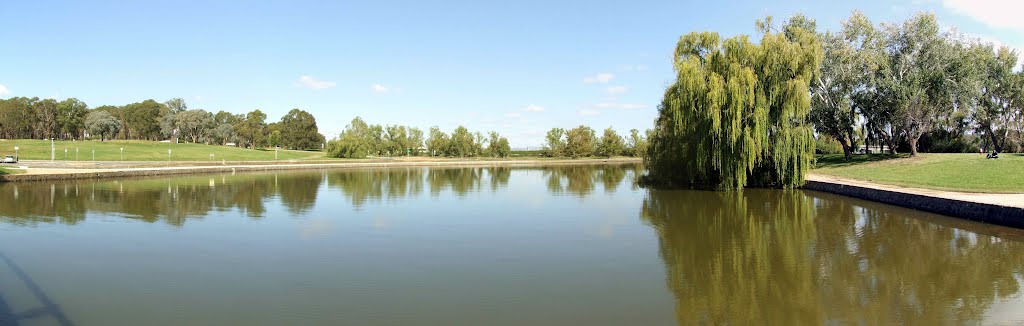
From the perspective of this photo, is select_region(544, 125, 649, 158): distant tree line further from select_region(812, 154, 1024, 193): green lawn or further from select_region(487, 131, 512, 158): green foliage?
select_region(812, 154, 1024, 193): green lawn

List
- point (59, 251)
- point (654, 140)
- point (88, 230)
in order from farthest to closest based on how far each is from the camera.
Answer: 1. point (654, 140)
2. point (88, 230)
3. point (59, 251)

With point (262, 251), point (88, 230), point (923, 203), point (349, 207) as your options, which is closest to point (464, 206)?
point (349, 207)

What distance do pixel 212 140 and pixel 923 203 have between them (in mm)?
114050

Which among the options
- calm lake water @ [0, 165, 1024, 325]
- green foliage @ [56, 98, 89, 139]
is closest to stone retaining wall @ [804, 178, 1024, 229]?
calm lake water @ [0, 165, 1024, 325]

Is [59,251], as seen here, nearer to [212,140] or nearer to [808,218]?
[808,218]

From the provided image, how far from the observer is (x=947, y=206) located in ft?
58.2

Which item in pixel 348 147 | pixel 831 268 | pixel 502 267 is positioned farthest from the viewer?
pixel 348 147

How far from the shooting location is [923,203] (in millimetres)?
19219

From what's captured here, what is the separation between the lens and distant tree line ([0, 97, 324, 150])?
9081 cm

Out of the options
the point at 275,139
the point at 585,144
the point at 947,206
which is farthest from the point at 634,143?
the point at 947,206

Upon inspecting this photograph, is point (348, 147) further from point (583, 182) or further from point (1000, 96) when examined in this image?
point (1000, 96)

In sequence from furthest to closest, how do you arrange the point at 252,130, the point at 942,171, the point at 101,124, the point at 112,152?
the point at 252,130
the point at 101,124
the point at 112,152
the point at 942,171

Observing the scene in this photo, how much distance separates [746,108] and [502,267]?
1900 cm

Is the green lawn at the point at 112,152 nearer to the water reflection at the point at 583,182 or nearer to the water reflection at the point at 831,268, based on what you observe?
the water reflection at the point at 583,182
